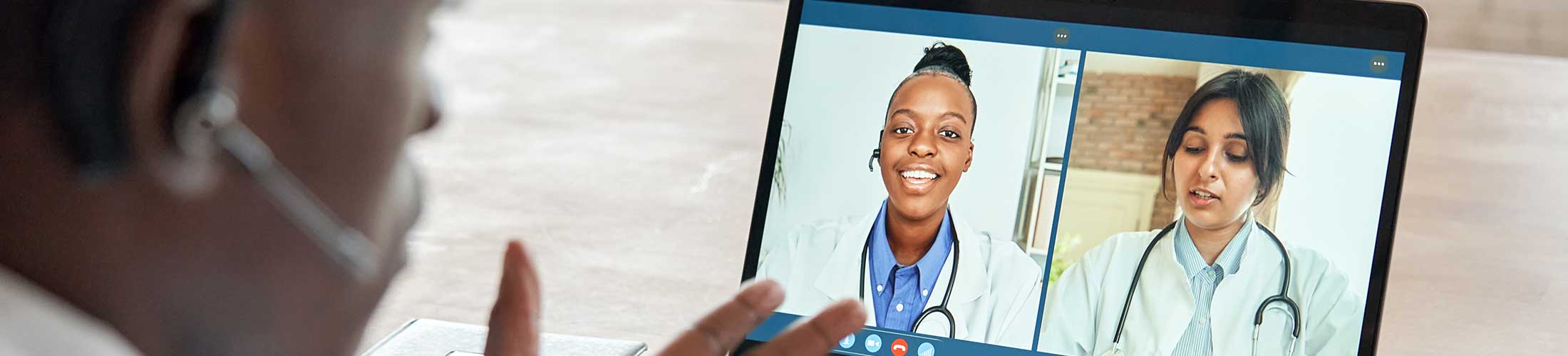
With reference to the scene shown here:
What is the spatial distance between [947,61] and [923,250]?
0.28 feet

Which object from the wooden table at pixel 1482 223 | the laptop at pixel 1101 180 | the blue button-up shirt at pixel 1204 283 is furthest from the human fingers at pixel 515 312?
the wooden table at pixel 1482 223

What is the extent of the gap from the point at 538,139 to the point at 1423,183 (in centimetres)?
63

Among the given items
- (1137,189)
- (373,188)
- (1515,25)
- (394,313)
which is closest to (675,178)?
(394,313)

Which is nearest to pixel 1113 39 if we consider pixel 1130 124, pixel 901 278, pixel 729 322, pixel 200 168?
pixel 1130 124

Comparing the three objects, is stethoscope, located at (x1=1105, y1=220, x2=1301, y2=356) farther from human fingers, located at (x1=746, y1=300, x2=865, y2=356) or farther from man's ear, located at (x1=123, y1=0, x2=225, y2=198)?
man's ear, located at (x1=123, y1=0, x2=225, y2=198)

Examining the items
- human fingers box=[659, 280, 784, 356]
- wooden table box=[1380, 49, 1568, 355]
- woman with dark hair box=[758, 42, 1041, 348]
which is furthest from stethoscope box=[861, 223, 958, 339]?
wooden table box=[1380, 49, 1568, 355]

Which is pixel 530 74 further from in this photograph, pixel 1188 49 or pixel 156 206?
pixel 156 206

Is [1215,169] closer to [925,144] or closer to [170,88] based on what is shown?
[925,144]

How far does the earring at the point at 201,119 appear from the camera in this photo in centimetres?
28

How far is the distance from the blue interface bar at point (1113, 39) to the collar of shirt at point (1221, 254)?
0.24 ft

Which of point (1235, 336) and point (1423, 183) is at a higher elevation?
point (1423, 183)

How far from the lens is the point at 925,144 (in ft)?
1.84

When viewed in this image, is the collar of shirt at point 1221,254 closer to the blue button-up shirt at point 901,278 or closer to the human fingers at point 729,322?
the blue button-up shirt at point 901,278

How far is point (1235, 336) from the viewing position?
20.6 inches
